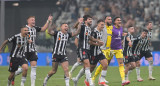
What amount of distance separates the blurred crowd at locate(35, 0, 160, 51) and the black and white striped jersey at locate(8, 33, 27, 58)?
21268mm

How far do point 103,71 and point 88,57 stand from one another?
903 mm

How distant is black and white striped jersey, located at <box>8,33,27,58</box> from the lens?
12.7m

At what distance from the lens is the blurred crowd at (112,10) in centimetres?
3472

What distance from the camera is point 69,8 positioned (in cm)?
3644

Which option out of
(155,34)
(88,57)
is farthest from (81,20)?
(155,34)

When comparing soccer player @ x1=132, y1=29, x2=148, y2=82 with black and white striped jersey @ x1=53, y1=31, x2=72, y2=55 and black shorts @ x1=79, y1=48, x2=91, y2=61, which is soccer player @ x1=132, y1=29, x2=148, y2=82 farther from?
black and white striped jersey @ x1=53, y1=31, x2=72, y2=55

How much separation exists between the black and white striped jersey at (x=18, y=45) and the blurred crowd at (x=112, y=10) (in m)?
21.3

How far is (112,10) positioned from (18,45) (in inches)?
911

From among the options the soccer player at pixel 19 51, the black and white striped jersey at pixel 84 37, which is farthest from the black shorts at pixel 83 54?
the soccer player at pixel 19 51

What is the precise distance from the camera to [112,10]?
35188 mm

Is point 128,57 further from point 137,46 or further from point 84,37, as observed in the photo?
point 84,37

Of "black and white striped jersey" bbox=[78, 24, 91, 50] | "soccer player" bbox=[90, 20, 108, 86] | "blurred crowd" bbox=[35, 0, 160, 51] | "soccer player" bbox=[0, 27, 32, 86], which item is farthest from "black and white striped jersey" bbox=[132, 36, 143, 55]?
"blurred crowd" bbox=[35, 0, 160, 51]

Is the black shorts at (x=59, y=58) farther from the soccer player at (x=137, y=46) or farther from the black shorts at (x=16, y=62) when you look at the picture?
the soccer player at (x=137, y=46)

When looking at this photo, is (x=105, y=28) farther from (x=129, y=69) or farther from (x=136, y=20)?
(x=136, y=20)
